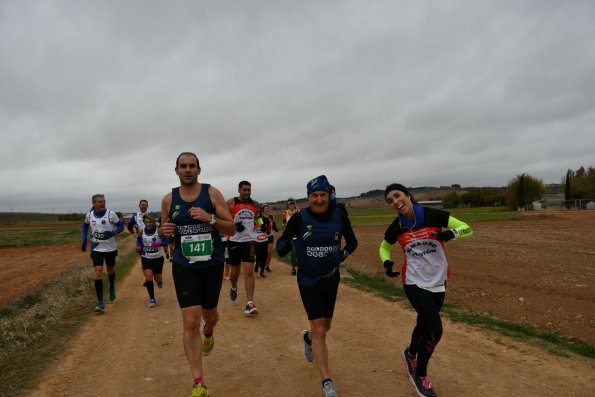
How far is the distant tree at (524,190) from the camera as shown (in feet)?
291

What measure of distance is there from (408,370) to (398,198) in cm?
205

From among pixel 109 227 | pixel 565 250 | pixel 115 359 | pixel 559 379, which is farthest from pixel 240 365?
pixel 565 250

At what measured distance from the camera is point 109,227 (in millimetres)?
9070

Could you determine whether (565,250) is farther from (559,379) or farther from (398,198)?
(398,198)

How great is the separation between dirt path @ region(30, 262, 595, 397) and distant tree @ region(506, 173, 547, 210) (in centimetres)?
9191

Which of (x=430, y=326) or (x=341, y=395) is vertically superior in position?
(x=430, y=326)

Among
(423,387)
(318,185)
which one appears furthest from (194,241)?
(423,387)

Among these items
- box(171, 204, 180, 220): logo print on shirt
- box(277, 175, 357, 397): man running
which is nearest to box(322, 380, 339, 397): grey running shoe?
box(277, 175, 357, 397): man running

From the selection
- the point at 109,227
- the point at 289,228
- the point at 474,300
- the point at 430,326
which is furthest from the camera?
the point at 474,300

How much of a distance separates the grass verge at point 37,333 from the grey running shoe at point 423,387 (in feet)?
14.9

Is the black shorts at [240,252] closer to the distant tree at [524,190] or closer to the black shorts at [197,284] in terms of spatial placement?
the black shorts at [197,284]

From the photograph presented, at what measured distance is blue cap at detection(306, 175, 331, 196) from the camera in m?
4.57

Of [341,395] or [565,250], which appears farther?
[565,250]

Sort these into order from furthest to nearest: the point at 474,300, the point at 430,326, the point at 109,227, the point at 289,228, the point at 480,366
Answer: the point at 474,300, the point at 109,227, the point at 480,366, the point at 289,228, the point at 430,326
